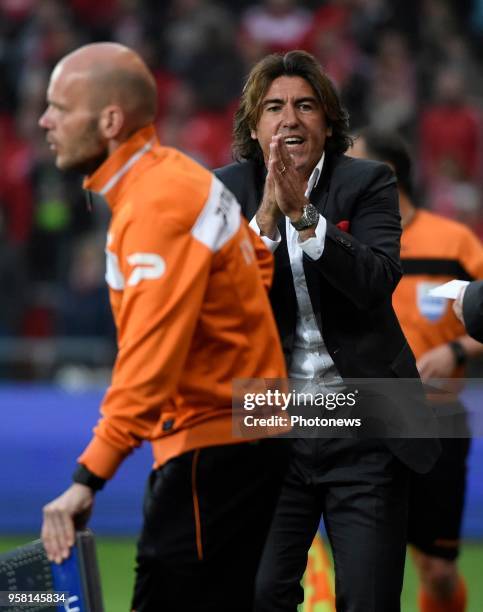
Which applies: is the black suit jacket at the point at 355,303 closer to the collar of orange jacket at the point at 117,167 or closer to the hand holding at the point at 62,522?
the collar of orange jacket at the point at 117,167

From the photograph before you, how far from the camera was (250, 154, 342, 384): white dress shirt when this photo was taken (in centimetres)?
415

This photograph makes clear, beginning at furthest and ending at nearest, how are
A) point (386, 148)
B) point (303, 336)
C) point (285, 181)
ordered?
point (386, 148) → point (303, 336) → point (285, 181)

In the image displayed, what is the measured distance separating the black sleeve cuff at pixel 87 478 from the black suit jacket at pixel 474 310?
1231mm

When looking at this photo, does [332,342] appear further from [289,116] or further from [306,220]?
[289,116]

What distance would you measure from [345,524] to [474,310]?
772 mm

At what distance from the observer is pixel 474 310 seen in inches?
155

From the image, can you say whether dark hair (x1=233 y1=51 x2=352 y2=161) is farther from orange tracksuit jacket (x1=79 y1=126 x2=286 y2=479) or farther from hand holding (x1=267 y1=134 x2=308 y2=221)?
orange tracksuit jacket (x1=79 y1=126 x2=286 y2=479)

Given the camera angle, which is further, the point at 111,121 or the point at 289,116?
the point at 289,116

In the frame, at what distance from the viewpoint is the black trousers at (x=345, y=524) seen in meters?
4.08

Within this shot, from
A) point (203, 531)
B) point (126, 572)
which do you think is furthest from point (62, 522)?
point (126, 572)

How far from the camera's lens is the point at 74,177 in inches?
443

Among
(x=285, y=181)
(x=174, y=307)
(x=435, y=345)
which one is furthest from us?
(x=435, y=345)

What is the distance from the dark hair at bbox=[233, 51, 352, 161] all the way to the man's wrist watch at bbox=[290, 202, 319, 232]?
1.53ft

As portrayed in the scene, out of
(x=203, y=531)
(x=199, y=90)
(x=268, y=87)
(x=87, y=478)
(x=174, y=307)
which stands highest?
(x=199, y=90)
